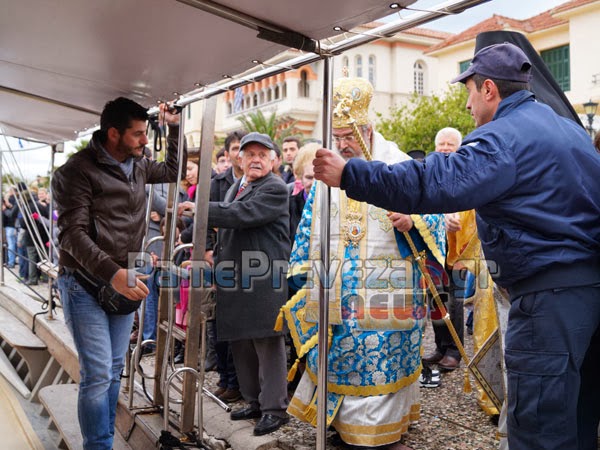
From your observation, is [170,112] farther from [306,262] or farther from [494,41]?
[494,41]

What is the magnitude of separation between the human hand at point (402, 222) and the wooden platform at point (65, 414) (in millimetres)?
2538

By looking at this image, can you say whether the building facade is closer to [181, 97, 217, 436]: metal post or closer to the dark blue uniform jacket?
[181, 97, 217, 436]: metal post

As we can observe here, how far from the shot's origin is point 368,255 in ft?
11.6

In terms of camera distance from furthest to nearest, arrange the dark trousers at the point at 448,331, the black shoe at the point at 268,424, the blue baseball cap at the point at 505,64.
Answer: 1. the dark trousers at the point at 448,331
2. the black shoe at the point at 268,424
3. the blue baseball cap at the point at 505,64

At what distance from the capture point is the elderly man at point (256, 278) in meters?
4.03

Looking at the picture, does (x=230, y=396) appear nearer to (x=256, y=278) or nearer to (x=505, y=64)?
(x=256, y=278)

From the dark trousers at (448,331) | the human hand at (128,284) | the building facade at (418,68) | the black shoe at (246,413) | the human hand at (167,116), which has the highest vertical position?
the building facade at (418,68)

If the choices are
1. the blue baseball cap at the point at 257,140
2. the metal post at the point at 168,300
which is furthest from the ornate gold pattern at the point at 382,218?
the metal post at the point at 168,300

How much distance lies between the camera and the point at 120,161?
349 cm

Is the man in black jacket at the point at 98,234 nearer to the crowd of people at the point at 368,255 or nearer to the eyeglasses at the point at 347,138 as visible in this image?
the crowd of people at the point at 368,255

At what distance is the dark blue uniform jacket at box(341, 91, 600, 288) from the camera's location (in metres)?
2.06

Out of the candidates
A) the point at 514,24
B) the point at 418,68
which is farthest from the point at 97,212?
the point at 418,68

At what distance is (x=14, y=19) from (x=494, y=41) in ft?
7.60

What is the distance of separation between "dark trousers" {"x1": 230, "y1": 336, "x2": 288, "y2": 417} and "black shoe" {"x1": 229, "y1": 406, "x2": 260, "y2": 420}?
33mm
